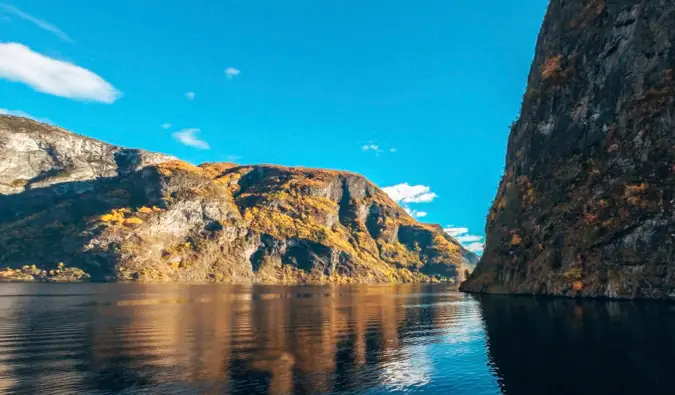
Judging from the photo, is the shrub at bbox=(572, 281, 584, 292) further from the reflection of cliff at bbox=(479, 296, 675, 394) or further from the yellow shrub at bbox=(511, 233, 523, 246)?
the yellow shrub at bbox=(511, 233, 523, 246)

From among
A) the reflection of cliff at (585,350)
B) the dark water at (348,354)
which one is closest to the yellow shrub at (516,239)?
the dark water at (348,354)

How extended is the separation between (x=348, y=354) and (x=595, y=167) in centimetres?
9215

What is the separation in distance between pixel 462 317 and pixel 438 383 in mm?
47163

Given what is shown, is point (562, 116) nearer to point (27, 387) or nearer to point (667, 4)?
point (667, 4)

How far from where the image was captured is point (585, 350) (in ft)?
139

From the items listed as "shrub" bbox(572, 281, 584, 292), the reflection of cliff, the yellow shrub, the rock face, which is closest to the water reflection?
the reflection of cliff

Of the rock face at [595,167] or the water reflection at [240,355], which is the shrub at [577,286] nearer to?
the rock face at [595,167]

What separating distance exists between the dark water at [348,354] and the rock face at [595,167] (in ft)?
64.3

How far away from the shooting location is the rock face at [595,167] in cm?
8962

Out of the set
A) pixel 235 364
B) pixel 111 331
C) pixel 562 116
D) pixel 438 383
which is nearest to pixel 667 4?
A: pixel 562 116

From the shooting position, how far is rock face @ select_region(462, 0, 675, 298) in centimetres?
8962

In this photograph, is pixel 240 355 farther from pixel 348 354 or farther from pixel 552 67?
pixel 552 67

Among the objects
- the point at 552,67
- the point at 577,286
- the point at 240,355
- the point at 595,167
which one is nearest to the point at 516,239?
the point at 577,286

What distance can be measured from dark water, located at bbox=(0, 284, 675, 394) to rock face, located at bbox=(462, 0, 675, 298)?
1959 centimetres
